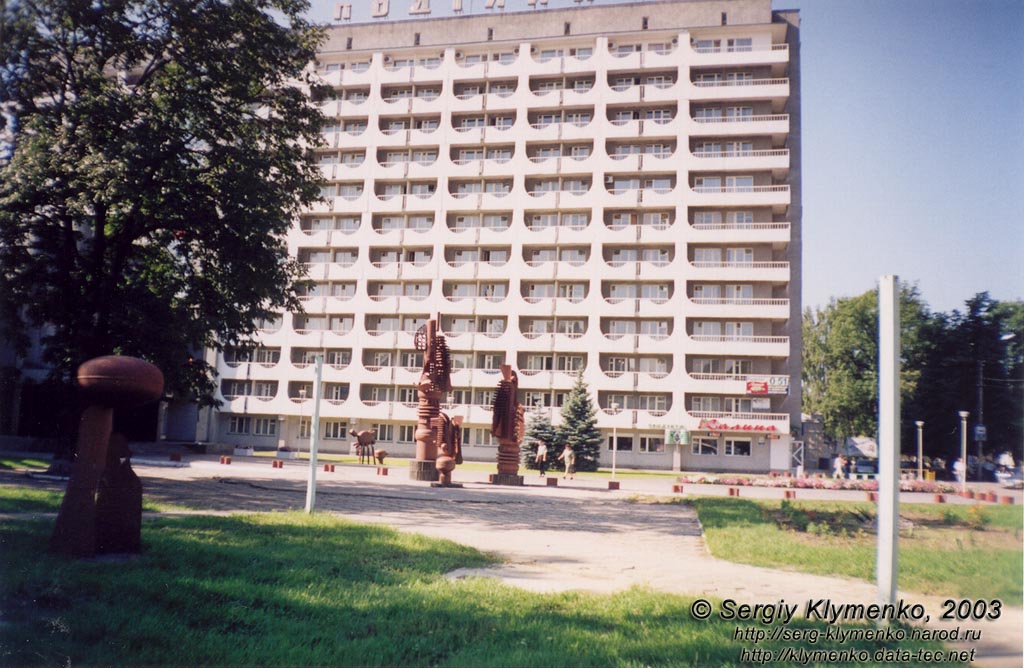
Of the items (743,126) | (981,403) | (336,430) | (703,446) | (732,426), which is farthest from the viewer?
(336,430)

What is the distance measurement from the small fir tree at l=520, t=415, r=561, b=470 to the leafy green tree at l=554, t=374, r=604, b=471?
0.37 m

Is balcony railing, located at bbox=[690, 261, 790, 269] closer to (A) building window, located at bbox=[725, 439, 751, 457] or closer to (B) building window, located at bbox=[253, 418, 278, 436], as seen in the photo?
(A) building window, located at bbox=[725, 439, 751, 457]

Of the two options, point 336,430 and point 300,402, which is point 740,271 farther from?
point 336,430

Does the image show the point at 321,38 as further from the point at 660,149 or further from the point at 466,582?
the point at 660,149

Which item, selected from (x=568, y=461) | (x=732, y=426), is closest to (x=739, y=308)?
(x=732, y=426)

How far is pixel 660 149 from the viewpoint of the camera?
4625 cm

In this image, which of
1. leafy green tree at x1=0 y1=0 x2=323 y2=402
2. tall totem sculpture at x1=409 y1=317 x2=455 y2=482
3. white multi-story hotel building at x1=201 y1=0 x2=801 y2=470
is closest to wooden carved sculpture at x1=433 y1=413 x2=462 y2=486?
tall totem sculpture at x1=409 y1=317 x2=455 y2=482

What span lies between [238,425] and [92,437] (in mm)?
45803

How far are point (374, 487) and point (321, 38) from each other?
12.6 meters

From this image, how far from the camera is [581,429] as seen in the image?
3928cm

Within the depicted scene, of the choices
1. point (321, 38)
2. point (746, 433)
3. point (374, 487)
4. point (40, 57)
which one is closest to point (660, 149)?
point (746, 433)

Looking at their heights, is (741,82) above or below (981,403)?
above

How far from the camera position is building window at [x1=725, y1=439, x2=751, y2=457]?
43.6 metres

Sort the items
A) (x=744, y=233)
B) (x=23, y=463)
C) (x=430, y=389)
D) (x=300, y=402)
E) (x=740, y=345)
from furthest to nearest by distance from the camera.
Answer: (x=300, y=402) < (x=744, y=233) < (x=740, y=345) < (x=430, y=389) < (x=23, y=463)
